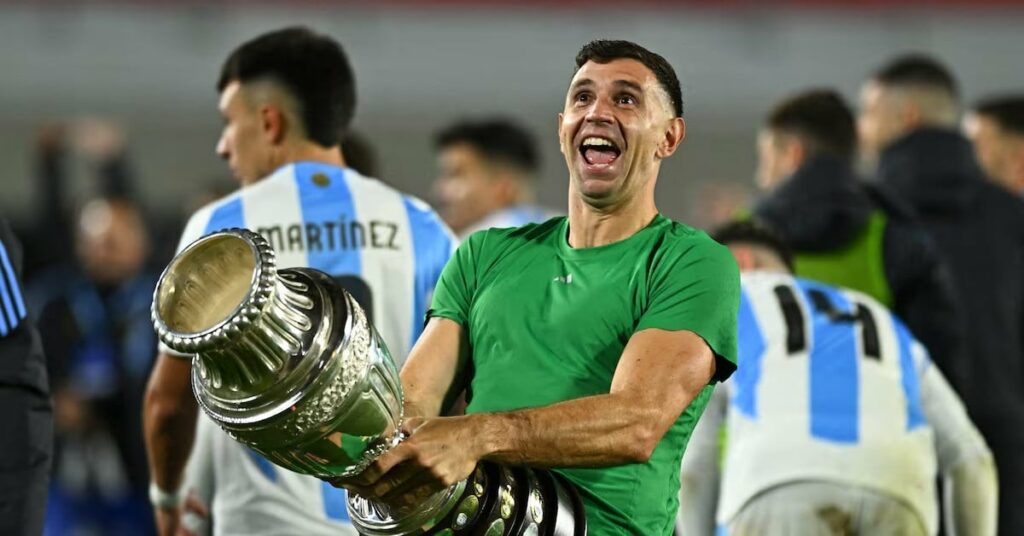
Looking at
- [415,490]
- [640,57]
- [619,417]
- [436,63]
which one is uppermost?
[640,57]

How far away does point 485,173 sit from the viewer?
7473 millimetres

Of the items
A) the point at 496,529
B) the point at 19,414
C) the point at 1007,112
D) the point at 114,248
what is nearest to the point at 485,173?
the point at 114,248

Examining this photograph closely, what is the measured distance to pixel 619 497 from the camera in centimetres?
268

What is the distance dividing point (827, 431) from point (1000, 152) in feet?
8.76

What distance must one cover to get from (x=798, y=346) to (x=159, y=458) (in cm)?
166

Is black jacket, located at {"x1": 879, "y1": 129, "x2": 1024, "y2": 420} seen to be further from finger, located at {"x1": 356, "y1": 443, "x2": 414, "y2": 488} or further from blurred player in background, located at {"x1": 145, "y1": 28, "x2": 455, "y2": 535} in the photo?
finger, located at {"x1": 356, "y1": 443, "x2": 414, "y2": 488}

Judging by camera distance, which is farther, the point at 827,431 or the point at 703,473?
the point at 703,473

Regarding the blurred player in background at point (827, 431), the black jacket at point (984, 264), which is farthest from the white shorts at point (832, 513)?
the black jacket at point (984, 264)

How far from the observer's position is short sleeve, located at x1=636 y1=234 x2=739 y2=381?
8.50 ft

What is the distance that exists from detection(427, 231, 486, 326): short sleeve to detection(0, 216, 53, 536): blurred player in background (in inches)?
43.0

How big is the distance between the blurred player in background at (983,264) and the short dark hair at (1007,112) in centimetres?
62

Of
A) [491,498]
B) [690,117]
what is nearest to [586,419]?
[491,498]

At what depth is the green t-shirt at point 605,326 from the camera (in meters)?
2.64

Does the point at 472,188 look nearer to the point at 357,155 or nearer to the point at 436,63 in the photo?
the point at 357,155
